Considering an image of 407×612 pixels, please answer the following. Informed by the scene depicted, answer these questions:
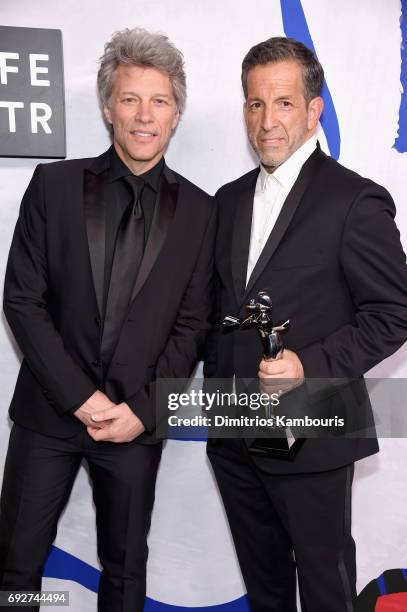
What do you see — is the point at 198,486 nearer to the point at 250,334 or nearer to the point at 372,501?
the point at 372,501

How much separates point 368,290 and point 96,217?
30.2 inches

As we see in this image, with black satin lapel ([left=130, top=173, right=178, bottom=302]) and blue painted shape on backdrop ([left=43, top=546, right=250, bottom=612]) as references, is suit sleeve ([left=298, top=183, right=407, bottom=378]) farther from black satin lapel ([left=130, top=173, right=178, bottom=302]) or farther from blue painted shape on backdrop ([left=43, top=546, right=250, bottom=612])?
blue painted shape on backdrop ([left=43, top=546, right=250, bottom=612])

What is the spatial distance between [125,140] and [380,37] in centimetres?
110

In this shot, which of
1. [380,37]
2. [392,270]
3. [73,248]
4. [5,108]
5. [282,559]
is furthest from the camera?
[380,37]

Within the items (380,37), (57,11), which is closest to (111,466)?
(57,11)

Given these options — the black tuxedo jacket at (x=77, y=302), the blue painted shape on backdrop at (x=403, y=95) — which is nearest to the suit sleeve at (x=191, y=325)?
the black tuxedo jacket at (x=77, y=302)

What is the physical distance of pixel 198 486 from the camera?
2652 millimetres

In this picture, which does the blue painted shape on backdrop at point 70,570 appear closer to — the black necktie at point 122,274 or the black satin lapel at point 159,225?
the black necktie at point 122,274

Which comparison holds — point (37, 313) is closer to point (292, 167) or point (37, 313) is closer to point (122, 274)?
point (122, 274)

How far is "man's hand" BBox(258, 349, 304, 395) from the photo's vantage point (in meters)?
1.72

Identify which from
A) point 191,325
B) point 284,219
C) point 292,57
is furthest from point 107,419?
point 292,57

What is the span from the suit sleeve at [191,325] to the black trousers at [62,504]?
16 cm

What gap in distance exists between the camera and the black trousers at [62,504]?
199 centimetres

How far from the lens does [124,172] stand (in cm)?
206
